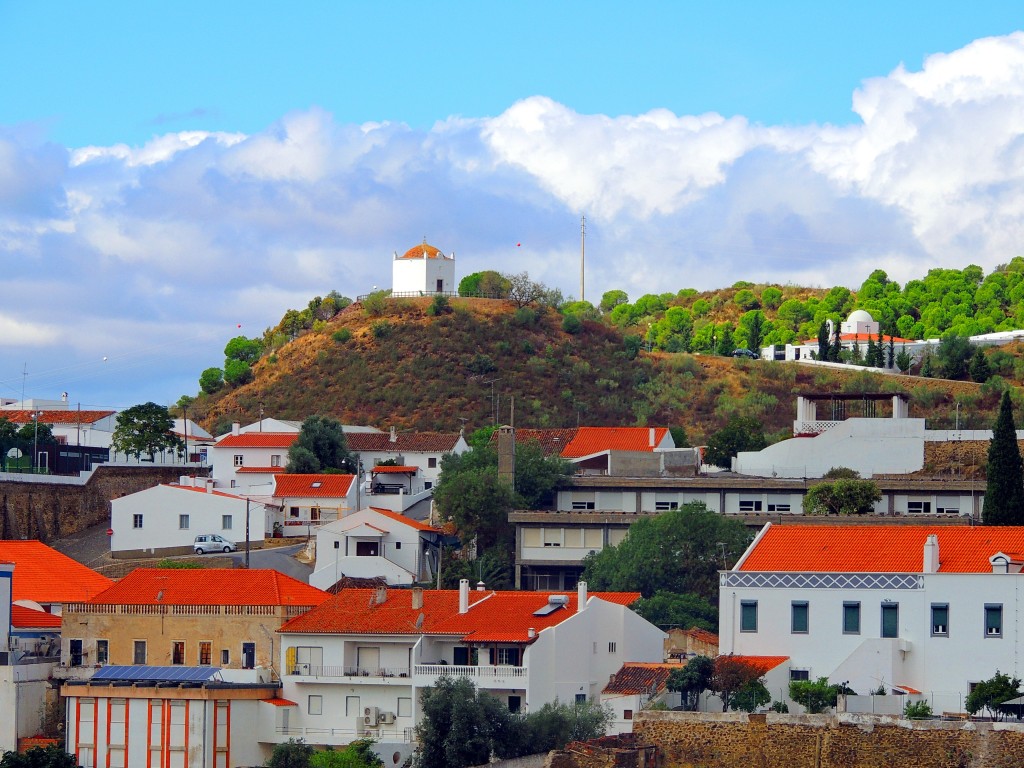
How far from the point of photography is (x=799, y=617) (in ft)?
179

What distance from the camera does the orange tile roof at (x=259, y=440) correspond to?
3733 inches

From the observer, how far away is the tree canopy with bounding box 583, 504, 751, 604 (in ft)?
217

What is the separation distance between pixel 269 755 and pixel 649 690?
10683 millimetres

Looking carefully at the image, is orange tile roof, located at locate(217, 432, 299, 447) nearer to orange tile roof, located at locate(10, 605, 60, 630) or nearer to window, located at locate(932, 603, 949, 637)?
orange tile roof, located at locate(10, 605, 60, 630)

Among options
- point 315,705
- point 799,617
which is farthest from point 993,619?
point 315,705

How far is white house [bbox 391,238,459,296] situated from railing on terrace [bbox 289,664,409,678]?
79.5 m

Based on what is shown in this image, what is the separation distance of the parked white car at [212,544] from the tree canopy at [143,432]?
54.3ft

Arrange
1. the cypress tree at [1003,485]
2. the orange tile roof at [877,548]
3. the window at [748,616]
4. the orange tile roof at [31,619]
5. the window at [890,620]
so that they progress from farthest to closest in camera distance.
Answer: the cypress tree at [1003,485]
the orange tile roof at [31,619]
the window at [748,616]
the orange tile roof at [877,548]
the window at [890,620]

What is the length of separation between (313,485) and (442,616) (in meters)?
28.5

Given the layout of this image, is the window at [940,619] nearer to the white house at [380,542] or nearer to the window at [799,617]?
the window at [799,617]

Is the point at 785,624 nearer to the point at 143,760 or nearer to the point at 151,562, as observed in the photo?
the point at 143,760

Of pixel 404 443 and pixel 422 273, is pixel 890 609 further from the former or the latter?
pixel 422 273

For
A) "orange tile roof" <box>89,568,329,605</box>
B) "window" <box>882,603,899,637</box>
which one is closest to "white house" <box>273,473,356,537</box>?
"orange tile roof" <box>89,568,329,605</box>

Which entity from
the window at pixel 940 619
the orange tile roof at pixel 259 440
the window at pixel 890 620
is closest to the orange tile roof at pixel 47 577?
the orange tile roof at pixel 259 440
